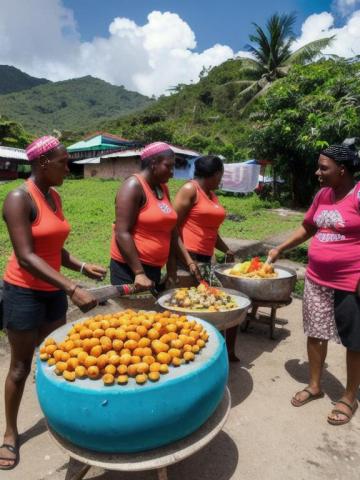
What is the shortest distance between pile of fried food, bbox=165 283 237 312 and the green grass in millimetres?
4070

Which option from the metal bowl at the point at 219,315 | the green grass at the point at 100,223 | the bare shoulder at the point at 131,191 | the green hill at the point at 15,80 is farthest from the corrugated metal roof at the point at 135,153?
the green hill at the point at 15,80

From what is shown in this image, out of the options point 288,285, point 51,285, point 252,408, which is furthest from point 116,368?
point 288,285

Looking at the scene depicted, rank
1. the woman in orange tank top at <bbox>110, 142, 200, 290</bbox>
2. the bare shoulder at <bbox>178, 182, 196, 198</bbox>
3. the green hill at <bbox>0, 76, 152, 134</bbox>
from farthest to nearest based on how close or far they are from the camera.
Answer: the green hill at <bbox>0, 76, 152, 134</bbox> → the bare shoulder at <bbox>178, 182, 196, 198</bbox> → the woman in orange tank top at <bbox>110, 142, 200, 290</bbox>

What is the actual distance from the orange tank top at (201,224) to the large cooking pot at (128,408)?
1969mm

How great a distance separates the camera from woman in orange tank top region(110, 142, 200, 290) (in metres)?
3.11

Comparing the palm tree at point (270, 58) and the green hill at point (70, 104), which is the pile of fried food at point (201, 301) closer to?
the palm tree at point (270, 58)

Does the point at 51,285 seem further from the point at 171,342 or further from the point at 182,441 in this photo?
the point at 182,441

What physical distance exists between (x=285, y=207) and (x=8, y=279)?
17.4 metres

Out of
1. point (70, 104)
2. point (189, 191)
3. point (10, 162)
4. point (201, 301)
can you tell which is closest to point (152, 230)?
point (201, 301)

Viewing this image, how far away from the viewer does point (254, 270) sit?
4293 mm

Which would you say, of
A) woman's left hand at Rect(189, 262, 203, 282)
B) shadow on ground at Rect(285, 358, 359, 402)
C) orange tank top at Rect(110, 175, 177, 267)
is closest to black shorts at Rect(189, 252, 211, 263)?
woman's left hand at Rect(189, 262, 203, 282)

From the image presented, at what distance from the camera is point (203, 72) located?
195 ft

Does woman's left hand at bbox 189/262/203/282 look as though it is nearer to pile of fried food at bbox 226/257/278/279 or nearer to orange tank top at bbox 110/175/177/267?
orange tank top at bbox 110/175/177/267

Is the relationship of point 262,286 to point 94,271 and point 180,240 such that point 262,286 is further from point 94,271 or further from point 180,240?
point 94,271
